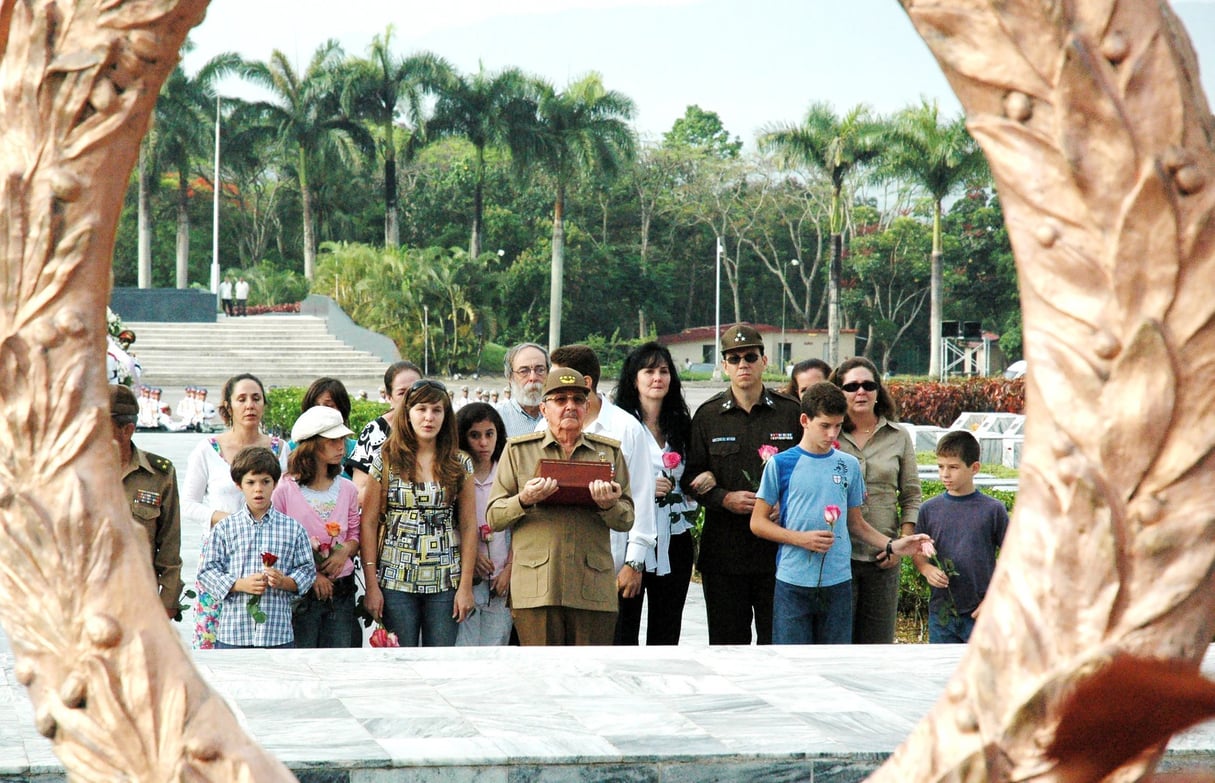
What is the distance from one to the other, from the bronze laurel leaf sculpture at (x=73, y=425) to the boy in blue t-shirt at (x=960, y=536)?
3.70 meters

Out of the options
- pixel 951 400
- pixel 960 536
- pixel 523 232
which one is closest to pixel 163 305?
pixel 523 232

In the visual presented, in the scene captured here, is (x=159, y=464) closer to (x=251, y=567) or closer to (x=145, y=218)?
(x=251, y=567)

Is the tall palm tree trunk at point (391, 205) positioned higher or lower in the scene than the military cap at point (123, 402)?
higher

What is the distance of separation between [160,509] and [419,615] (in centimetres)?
98

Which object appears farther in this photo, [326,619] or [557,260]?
[557,260]

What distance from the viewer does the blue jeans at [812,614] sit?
463 centimetres

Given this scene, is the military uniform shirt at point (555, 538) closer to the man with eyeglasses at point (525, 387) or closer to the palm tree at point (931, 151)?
the man with eyeglasses at point (525, 387)

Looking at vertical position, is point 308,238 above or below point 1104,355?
above

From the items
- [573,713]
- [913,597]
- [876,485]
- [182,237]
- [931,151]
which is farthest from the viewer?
[182,237]

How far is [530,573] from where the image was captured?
443 cm

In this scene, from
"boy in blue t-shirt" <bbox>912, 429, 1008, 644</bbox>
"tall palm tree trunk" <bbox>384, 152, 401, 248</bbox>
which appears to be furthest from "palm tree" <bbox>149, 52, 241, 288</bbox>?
"boy in blue t-shirt" <bbox>912, 429, 1008, 644</bbox>

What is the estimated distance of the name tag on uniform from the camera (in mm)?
4250

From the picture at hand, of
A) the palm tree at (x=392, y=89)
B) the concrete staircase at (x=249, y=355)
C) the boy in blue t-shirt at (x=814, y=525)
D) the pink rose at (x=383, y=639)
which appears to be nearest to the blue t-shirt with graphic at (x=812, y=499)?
the boy in blue t-shirt at (x=814, y=525)

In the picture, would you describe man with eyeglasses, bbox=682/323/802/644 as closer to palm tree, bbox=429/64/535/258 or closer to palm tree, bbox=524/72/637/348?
palm tree, bbox=524/72/637/348
